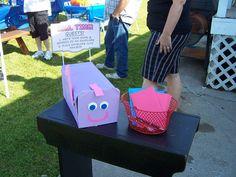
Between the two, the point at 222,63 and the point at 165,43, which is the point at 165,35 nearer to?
the point at 165,43

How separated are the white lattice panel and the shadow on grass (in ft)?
3.40

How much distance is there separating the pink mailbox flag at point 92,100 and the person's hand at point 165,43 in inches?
39.4

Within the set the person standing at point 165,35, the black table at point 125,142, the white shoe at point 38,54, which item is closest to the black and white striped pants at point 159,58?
the person standing at point 165,35

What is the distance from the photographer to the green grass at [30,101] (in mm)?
2895

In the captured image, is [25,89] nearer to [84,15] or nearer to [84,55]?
[84,55]

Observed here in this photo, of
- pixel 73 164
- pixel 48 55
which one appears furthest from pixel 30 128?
pixel 48 55

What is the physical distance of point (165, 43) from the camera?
9.09ft

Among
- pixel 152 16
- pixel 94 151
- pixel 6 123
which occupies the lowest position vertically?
pixel 6 123

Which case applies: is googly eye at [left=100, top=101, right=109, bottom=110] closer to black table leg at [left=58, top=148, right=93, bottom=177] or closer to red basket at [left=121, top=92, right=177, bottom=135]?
red basket at [left=121, top=92, right=177, bottom=135]

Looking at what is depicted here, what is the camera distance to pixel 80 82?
1.90 meters

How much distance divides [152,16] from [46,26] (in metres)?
3.20

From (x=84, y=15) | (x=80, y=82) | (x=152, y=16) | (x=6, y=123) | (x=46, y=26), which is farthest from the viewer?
(x=84, y=15)

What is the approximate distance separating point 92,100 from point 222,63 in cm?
320

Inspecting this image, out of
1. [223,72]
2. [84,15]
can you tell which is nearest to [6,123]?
[223,72]
